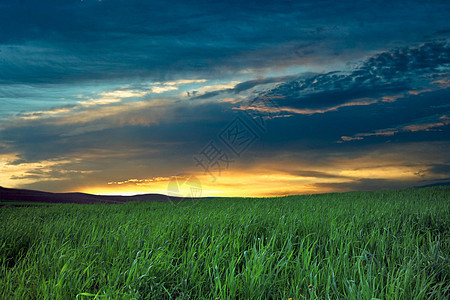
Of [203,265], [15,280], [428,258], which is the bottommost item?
[15,280]

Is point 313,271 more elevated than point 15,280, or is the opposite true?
point 313,271

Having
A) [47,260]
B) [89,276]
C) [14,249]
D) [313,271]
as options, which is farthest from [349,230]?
[14,249]

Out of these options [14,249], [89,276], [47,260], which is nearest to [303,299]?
[89,276]

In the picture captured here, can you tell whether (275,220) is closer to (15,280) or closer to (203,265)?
(203,265)

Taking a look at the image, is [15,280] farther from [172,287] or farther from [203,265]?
[203,265]

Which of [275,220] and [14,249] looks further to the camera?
[275,220]

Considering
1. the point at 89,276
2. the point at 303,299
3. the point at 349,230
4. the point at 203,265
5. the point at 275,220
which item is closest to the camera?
the point at 303,299

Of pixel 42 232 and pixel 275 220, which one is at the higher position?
pixel 275 220

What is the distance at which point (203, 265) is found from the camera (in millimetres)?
3623

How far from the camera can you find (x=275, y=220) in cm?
539

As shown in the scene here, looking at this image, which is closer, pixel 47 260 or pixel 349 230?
pixel 47 260

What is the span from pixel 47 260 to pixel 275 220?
11.0ft

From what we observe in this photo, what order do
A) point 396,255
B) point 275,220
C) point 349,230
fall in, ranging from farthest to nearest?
point 275,220 < point 349,230 < point 396,255

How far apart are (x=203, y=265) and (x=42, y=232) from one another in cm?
367
